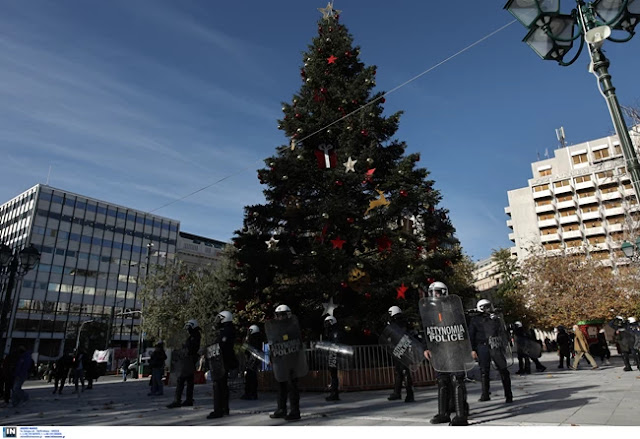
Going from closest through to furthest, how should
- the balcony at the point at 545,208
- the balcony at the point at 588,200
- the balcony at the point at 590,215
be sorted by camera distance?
1. the balcony at the point at 590,215
2. the balcony at the point at 588,200
3. the balcony at the point at 545,208

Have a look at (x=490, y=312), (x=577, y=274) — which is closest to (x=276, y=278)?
(x=490, y=312)

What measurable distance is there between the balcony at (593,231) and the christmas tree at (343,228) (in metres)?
73.4

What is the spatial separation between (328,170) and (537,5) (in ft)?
28.8

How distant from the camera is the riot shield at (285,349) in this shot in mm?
7027

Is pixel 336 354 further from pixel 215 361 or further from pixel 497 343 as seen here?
pixel 497 343

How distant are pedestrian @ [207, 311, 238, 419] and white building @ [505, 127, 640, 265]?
7225 cm

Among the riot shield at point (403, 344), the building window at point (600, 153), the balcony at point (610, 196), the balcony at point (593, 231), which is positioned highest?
the building window at point (600, 153)

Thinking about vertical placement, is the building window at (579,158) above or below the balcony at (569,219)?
above

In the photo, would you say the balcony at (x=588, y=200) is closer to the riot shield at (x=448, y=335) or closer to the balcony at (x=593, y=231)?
the balcony at (x=593, y=231)

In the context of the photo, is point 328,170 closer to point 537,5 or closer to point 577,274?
point 537,5

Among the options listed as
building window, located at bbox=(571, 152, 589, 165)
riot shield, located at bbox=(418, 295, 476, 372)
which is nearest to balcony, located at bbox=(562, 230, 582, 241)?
building window, located at bbox=(571, 152, 589, 165)

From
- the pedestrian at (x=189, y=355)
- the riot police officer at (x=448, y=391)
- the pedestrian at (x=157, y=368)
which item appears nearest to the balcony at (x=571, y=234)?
the pedestrian at (x=157, y=368)

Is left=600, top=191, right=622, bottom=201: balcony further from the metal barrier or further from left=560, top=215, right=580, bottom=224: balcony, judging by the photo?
the metal barrier
